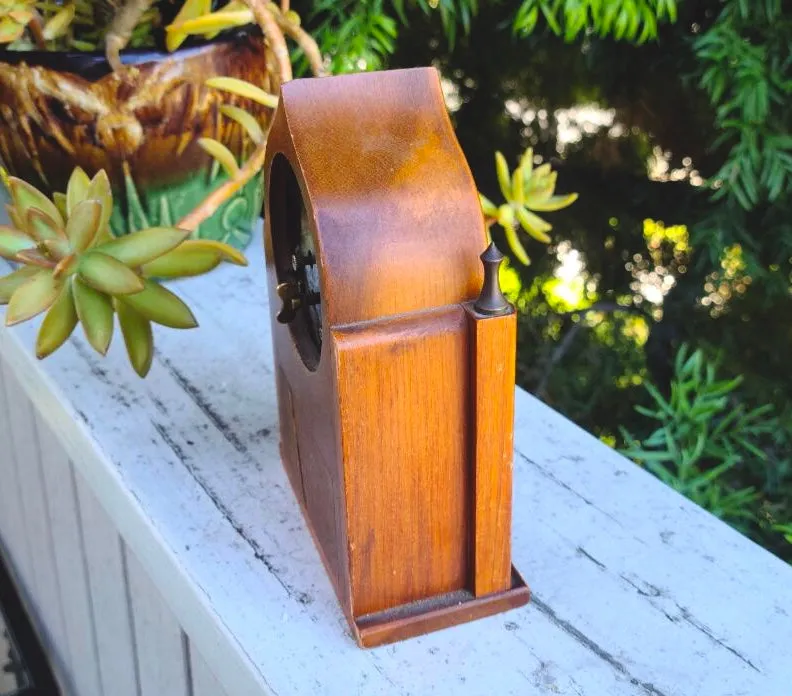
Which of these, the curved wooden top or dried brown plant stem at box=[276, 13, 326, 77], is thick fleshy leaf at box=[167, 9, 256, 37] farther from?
the curved wooden top

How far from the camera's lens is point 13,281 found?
2.23 ft

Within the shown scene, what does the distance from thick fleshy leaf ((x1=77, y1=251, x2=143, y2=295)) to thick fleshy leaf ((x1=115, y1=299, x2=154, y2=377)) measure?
62 millimetres

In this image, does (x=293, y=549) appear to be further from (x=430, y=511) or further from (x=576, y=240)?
(x=576, y=240)

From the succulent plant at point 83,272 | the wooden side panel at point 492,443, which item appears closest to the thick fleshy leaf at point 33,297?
the succulent plant at point 83,272

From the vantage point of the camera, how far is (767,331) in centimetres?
109

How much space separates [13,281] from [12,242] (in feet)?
0.11

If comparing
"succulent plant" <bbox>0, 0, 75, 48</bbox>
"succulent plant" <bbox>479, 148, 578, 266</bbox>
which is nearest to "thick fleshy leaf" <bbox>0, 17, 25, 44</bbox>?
"succulent plant" <bbox>0, 0, 75, 48</bbox>

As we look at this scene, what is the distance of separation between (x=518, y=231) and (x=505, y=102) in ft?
0.59

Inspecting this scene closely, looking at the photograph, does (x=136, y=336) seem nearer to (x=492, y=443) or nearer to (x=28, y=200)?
(x=28, y=200)

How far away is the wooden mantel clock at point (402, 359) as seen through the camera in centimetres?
48

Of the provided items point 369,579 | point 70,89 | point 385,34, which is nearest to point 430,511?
point 369,579

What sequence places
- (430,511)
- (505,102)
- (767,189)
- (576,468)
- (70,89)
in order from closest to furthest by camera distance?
(430,511), (576,468), (70,89), (767,189), (505,102)

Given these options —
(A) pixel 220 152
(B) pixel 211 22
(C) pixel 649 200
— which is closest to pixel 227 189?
(A) pixel 220 152

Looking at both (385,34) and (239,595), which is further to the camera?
(385,34)
